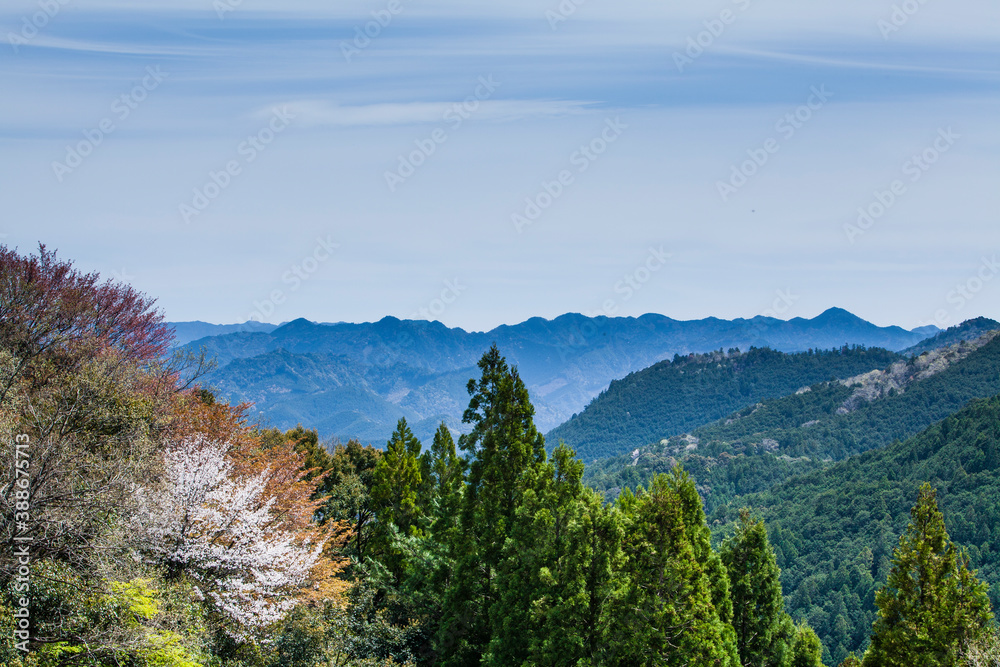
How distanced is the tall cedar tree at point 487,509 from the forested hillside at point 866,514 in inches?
3889

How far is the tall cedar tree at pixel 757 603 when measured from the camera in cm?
2505

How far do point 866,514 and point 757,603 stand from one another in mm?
142343

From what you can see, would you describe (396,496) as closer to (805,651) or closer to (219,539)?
(219,539)

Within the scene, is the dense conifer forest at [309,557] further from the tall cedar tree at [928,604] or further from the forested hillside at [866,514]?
the forested hillside at [866,514]

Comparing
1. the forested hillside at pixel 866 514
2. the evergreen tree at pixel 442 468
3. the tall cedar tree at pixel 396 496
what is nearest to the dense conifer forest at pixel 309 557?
the tall cedar tree at pixel 396 496

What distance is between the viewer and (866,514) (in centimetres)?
14962

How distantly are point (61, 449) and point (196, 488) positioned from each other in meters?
7.37

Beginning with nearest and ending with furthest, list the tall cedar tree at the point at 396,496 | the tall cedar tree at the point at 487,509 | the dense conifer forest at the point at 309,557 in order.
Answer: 1. the dense conifer forest at the point at 309,557
2. the tall cedar tree at the point at 487,509
3. the tall cedar tree at the point at 396,496

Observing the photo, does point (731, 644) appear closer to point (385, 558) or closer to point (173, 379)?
point (385, 558)

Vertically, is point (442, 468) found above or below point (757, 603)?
above

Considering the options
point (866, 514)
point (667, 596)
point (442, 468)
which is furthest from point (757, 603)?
point (866, 514)

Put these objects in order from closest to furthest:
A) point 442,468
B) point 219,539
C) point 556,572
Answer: point 219,539, point 556,572, point 442,468

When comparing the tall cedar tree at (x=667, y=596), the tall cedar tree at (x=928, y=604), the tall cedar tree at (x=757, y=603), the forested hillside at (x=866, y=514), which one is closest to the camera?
the tall cedar tree at (x=667, y=596)

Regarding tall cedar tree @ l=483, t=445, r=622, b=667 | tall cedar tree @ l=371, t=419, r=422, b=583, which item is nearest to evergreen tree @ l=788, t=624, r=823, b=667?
tall cedar tree @ l=483, t=445, r=622, b=667
